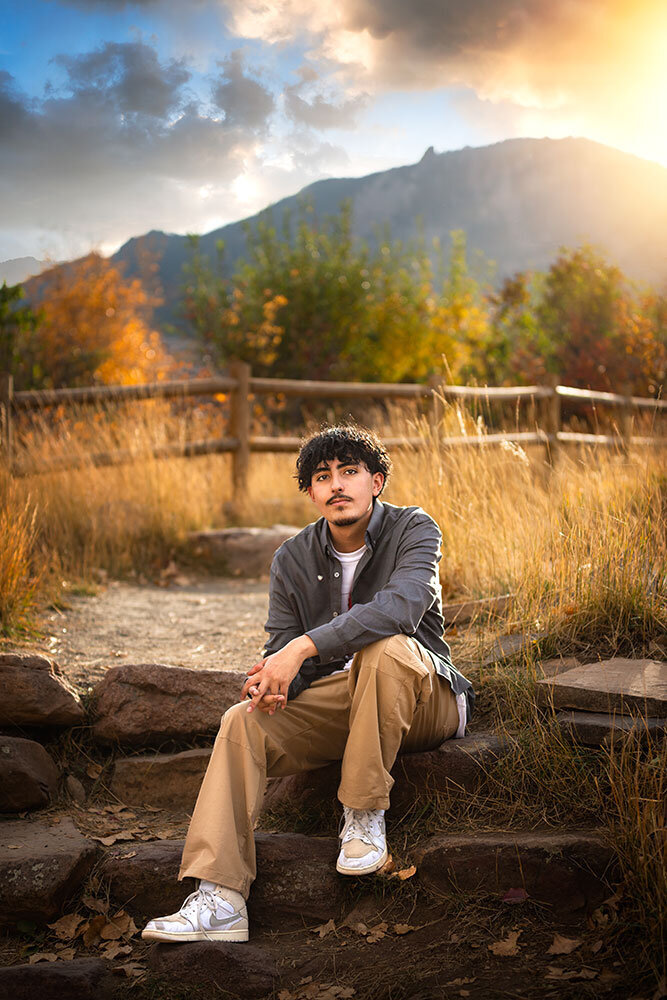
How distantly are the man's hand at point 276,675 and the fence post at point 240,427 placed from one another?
17.1 feet

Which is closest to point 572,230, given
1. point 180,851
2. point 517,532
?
point 517,532

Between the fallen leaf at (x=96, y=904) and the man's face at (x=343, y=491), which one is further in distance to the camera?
the man's face at (x=343, y=491)

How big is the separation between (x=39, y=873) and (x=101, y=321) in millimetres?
13836

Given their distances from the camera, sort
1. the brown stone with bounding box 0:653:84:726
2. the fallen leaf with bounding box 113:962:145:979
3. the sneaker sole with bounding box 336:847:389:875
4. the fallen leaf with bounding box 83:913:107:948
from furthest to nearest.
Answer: the brown stone with bounding box 0:653:84:726 < the fallen leaf with bounding box 83:913:107:948 < the sneaker sole with bounding box 336:847:389:875 < the fallen leaf with bounding box 113:962:145:979

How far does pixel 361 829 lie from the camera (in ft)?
8.53

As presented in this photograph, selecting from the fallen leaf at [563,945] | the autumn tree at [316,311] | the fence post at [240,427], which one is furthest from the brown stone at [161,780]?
the autumn tree at [316,311]

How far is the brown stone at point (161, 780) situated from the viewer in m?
3.43

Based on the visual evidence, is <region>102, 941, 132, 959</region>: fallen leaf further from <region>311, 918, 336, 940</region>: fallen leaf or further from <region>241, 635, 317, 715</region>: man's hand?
<region>241, 635, 317, 715</region>: man's hand

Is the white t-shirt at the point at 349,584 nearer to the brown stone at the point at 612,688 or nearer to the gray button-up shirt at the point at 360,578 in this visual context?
the gray button-up shirt at the point at 360,578

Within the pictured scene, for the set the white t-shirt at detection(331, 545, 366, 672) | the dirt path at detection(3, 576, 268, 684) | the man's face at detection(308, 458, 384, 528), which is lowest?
the dirt path at detection(3, 576, 268, 684)

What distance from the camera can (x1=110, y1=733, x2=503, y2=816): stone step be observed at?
291 cm

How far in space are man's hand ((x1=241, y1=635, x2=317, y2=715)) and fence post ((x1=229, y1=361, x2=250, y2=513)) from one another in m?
5.20

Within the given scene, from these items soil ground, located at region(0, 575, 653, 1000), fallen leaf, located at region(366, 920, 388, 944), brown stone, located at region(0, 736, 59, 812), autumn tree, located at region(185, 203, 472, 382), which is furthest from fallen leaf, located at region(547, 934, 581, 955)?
autumn tree, located at region(185, 203, 472, 382)

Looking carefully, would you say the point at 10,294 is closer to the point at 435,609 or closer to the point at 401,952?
the point at 435,609
